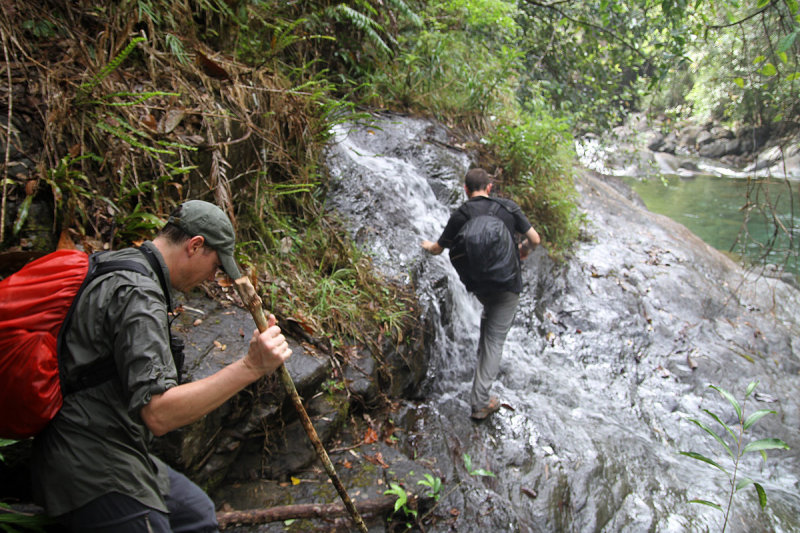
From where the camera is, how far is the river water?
170 inches

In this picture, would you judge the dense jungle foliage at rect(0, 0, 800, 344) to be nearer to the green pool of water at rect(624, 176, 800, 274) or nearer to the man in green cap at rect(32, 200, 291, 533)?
the man in green cap at rect(32, 200, 291, 533)

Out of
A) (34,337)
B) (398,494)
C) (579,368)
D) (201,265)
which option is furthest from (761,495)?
(579,368)

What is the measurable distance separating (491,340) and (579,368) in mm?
2173

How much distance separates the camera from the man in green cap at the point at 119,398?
1.75 m

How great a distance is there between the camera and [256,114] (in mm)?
4883

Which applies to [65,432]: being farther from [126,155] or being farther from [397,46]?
[397,46]

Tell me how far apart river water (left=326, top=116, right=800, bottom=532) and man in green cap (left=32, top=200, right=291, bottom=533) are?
228cm

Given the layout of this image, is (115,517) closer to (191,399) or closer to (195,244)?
(191,399)

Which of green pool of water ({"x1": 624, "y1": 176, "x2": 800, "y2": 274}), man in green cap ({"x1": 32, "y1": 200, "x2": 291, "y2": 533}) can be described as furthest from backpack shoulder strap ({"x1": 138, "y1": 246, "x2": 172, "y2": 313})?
green pool of water ({"x1": 624, "y1": 176, "x2": 800, "y2": 274})

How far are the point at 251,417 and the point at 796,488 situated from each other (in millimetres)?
5784

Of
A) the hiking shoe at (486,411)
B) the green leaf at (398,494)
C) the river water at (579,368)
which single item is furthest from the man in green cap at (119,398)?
the hiking shoe at (486,411)

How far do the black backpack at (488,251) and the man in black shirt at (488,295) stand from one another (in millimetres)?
106

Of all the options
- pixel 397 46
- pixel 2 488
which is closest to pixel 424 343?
pixel 2 488

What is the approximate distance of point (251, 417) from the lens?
3480 millimetres
